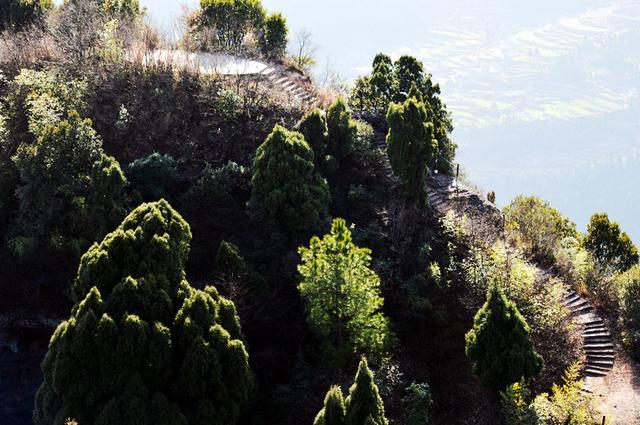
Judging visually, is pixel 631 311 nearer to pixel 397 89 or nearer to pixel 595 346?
pixel 595 346

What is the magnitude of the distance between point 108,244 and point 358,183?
13.9m

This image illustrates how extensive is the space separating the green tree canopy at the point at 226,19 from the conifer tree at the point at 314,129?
12427mm

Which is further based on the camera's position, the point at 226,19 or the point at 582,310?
the point at 226,19

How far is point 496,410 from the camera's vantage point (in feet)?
68.2

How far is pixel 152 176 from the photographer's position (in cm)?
2727

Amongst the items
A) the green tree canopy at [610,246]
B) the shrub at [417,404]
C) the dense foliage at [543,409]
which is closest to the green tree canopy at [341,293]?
the shrub at [417,404]

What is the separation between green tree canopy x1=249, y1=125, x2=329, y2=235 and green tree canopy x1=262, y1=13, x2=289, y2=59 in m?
16.3

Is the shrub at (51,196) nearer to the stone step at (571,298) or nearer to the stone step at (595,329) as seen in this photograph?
the stone step at (571,298)

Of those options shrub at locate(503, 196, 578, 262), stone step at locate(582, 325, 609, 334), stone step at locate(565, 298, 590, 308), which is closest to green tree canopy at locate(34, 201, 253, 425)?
stone step at locate(582, 325, 609, 334)

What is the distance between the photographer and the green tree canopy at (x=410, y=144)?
27938 mm

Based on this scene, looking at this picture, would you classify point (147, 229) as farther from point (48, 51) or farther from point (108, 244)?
point (48, 51)

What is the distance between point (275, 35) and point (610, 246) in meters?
22.5

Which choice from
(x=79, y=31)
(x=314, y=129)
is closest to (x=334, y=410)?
(x=314, y=129)

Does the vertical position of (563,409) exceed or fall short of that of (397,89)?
it falls short
